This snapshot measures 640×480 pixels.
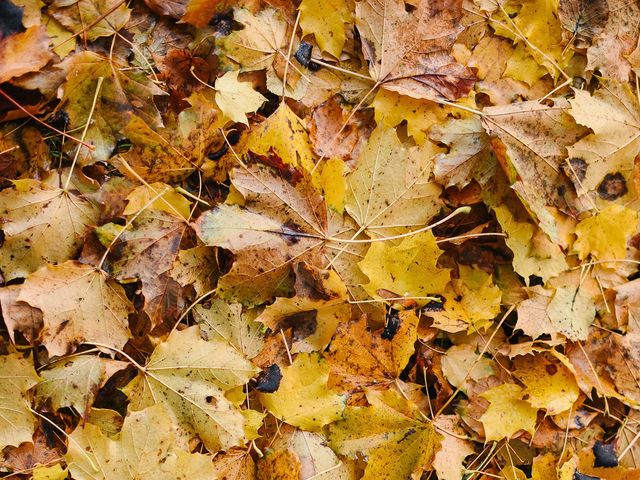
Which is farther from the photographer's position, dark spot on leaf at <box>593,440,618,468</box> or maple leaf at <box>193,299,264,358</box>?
dark spot on leaf at <box>593,440,618,468</box>

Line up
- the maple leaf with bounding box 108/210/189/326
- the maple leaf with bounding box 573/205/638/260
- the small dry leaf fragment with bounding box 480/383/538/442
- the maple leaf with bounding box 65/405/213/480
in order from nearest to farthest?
the maple leaf with bounding box 65/405/213/480 < the maple leaf with bounding box 108/210/189/326 < the small dry leaf fragment with bounding box 480/383/538/442 < the maple leaf with bounding box 573/205/638/260

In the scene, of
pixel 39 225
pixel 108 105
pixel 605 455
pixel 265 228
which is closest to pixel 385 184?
pixel 265 228

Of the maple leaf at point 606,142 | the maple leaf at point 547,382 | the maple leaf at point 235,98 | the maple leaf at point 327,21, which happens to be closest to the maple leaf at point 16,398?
the maple leaf at point 235,98

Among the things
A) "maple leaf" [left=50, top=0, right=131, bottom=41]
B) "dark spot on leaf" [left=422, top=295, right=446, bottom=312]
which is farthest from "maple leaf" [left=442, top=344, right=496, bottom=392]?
"maple leaf" [left=50, top=0, right=131, bottom=41]

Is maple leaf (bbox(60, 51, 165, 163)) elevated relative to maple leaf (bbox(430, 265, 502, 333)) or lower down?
elevated

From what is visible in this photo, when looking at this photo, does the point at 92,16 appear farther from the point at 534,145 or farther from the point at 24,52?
the point at 534,145

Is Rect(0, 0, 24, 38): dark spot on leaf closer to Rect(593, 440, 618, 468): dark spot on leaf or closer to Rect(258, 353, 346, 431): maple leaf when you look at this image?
Rect(258, 353, 346, 431): maple leaf

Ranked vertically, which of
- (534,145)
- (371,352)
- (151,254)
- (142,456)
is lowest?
(142,456)
